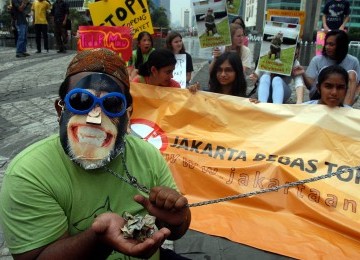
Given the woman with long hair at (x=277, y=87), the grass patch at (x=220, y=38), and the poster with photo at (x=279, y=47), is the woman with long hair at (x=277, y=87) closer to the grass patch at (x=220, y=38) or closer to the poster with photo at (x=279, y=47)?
the poster with photo at (x=279, y=47)

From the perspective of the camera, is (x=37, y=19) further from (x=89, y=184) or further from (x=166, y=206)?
(x=166, y=206)

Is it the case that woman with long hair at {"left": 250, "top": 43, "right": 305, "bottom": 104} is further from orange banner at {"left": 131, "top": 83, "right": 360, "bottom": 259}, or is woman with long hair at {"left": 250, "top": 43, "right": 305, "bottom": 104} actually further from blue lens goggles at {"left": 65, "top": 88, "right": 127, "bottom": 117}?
blue lens goggles at {"left": 65, "top": 88, "right": 127, "bottom": 117}

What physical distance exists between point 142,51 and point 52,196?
16.5 feet

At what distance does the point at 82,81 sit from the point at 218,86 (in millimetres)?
3378

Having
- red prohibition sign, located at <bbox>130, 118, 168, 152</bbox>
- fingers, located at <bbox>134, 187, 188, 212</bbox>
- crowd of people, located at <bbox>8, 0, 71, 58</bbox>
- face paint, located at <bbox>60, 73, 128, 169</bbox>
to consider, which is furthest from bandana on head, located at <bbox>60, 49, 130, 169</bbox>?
crowd of people, located at <bbox>8, 0, 71, 58</bbox>

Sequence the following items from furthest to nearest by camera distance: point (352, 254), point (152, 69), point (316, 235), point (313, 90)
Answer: point (313, 90), point (152, 69), point (316, 235), point (352, 254)

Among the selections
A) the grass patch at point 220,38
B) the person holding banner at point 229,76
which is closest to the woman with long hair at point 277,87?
the grass patch at point 220,38

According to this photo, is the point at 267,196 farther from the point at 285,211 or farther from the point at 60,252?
the point at 60,252

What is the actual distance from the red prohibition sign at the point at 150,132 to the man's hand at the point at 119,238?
2.66 metres

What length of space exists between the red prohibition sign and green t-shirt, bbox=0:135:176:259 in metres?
2.40

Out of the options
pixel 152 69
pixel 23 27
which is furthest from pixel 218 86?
pixel 23 27

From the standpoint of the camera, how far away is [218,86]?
470 cm

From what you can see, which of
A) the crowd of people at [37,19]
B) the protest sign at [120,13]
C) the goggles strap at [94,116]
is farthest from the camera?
the crowd of people at [37,19]

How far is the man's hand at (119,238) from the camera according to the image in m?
1.16
